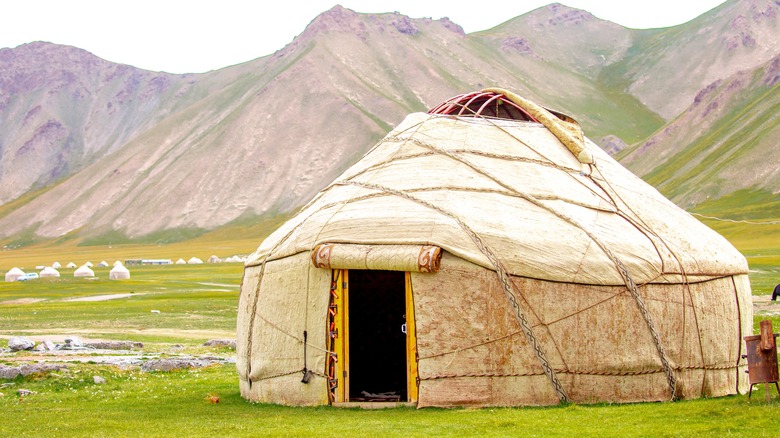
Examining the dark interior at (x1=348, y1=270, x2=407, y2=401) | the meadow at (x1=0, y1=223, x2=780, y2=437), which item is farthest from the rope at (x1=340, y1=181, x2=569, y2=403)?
the dark interior at (x1=348, y1=270, x2=407, y2=401)

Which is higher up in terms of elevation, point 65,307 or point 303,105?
point 303,105

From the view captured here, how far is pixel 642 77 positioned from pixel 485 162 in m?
180

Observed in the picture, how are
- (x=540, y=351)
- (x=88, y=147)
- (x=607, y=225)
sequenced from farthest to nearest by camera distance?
(x=88, y=147) < (x=607, y=225) < (x=540, y=351)

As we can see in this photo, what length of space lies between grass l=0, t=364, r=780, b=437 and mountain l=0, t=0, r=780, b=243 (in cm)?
8166

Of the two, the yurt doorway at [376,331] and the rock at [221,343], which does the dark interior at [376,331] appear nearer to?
the yurt doorway at [376,331]

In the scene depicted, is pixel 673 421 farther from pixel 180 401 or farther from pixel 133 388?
pixel 133 388

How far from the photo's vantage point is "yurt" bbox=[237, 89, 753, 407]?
921cm

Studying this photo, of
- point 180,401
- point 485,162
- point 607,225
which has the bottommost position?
point 180,401

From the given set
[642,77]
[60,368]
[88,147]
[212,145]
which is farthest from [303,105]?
[60,368]

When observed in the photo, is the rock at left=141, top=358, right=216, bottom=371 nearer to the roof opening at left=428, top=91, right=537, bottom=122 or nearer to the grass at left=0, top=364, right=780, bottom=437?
the grass at left=0, top=364, right=780, bottom=437

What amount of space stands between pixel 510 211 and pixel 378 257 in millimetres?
1637

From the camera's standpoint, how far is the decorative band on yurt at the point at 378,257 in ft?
29.9

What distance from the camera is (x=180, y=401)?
10.8m

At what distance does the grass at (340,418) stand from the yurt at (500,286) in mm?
385
